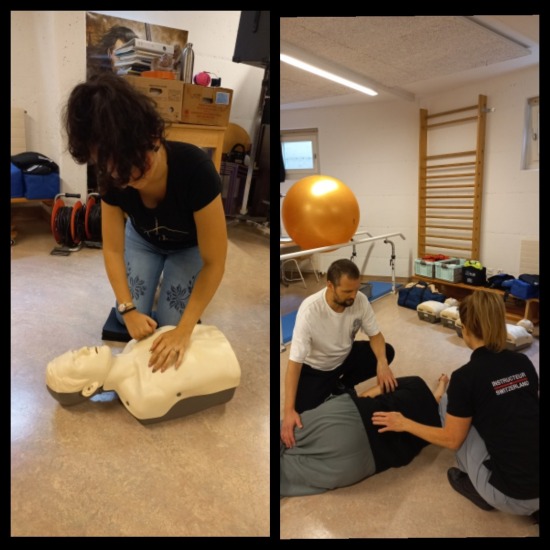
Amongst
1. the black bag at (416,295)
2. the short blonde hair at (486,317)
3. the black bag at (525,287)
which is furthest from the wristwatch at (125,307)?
the black bag at (525,287)

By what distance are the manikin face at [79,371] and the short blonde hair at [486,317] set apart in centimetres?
90

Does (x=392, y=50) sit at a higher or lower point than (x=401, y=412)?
higher

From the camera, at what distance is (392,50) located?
980mm

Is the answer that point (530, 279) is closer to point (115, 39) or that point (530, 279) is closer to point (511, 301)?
point (511, 301)

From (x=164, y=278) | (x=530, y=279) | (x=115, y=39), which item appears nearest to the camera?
(x=115, y=39)

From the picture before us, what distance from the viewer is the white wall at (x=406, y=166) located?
0.94 m

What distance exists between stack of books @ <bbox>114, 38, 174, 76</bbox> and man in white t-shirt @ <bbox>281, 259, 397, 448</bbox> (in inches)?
23.4

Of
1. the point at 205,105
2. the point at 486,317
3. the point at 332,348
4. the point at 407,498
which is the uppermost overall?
the point at 205,105

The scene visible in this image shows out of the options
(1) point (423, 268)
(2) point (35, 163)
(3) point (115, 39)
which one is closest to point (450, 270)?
(1) point (423, 268)

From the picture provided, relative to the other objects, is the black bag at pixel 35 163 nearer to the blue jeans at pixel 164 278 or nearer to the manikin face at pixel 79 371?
the blue jeans at pixel 164 278

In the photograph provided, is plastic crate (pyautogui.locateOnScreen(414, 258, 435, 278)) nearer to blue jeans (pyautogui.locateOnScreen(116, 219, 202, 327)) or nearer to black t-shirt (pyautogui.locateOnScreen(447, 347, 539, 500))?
black t-shirt (pyautogui.locateOnScreen(447, 347, 539, 500))

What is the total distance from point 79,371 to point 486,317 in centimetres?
99

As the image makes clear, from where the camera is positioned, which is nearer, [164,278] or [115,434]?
[115,434]

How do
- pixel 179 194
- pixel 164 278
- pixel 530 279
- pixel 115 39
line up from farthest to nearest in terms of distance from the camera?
pixel 164 278 → pixel 179 194 → pixel 530 279 → pixel 115 39
